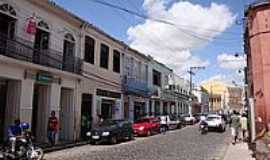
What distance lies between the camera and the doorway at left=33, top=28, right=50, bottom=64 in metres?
19.0

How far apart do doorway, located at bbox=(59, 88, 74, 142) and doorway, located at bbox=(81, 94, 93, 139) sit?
1449 mm

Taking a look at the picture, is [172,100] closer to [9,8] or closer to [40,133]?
[40,133]

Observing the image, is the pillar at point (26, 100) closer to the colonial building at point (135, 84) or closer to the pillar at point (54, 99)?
the pillar at point (54, 99)

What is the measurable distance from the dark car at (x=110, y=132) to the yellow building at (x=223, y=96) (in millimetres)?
70129

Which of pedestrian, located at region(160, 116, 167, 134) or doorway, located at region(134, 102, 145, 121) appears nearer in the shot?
pedestrian, located at region(160, 116, 167, 134)

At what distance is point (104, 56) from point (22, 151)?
15.3 metres

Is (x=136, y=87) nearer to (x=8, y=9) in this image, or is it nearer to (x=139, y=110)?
(x=139, y=110)

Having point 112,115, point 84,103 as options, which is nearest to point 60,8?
point 84,103

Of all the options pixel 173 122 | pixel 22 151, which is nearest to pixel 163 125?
pixel 173 122

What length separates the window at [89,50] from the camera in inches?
982

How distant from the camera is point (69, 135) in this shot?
22.9m

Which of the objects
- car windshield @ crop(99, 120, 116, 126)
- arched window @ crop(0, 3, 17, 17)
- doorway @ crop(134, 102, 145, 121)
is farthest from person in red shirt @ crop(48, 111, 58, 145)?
doorway @ crop(134, 102, 145, 121)

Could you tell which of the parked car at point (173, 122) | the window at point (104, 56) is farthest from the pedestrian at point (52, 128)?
the parked car at point (173, 122)

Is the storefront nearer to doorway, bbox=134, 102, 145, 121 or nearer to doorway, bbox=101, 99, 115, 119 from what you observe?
doorway, bbox=101, 99, 115, 119
